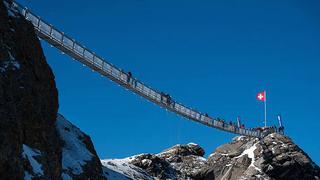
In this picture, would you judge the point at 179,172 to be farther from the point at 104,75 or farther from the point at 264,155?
the point at 104,75

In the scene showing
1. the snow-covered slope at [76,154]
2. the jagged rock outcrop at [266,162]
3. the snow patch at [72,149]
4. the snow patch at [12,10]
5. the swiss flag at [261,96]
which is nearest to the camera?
the snow patch at [12,10]

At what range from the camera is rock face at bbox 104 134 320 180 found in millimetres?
66688

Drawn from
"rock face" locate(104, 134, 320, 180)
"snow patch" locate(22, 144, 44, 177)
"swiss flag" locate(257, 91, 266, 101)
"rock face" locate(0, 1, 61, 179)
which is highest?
"swiss flag" locate(257, 91, 266, 101)

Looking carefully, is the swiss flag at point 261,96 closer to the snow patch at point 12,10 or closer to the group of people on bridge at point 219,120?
the group of people on bridge at point 219,120

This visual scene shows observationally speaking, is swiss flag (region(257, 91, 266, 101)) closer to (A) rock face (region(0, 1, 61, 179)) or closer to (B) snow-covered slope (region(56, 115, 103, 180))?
(B) snow-covered slope (region(56, 115, 103, 180))

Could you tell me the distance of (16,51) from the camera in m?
27.8

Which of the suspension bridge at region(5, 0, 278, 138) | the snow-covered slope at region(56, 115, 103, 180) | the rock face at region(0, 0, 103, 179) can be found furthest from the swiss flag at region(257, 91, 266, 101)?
the rock face at region(0, 0, 103, 179)

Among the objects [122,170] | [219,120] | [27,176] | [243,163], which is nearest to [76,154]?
[122,170]

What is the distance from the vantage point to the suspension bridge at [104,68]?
112ft

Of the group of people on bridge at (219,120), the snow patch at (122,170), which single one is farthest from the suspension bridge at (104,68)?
the snow patch at (122,170)

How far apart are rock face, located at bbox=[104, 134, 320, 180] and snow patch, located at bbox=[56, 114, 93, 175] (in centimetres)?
1713

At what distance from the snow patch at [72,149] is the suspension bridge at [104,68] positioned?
6.23 meters

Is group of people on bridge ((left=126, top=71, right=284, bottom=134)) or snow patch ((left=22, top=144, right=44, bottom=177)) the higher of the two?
group of people on bridge ((left=126, top=71, right=284, bottom=134))

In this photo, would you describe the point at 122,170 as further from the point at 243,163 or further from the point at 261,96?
the point at 261,96
